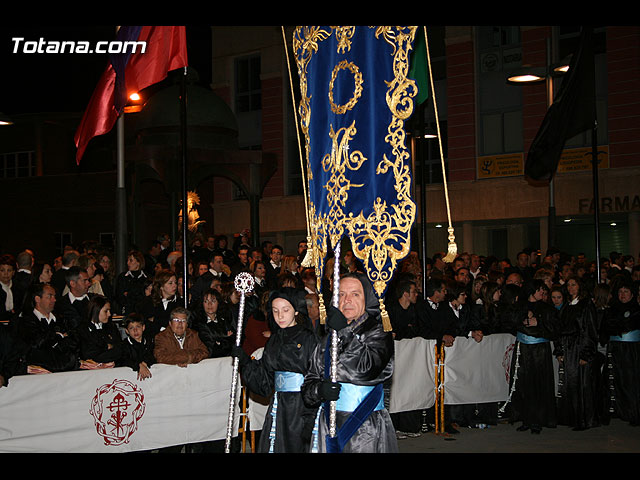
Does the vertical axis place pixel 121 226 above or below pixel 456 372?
above

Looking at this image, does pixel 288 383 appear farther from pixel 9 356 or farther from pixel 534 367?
pixel 534 367

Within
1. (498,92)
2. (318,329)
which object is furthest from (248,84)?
(318,329)

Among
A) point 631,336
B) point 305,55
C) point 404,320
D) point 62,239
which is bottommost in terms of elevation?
point 631,336

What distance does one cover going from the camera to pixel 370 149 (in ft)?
21.7

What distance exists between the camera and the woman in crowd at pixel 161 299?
9.94 m

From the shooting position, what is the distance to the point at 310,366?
5.96 m

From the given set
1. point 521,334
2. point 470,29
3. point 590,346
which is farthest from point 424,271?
point 470,29

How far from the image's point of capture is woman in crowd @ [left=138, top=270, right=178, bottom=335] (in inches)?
391

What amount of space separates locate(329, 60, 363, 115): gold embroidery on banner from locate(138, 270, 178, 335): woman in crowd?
401 cm

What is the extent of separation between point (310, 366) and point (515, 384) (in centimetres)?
645

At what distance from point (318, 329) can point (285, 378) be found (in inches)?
79.9

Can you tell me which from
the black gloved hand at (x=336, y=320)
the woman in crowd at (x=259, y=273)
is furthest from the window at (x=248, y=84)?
the black gloved hand at (x=336, y=320)

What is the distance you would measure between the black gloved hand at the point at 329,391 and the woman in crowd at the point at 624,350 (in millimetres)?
7465

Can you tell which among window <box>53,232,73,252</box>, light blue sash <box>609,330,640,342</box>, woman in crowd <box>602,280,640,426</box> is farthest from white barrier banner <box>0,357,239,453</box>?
window <box>53,232,73,252</box>
